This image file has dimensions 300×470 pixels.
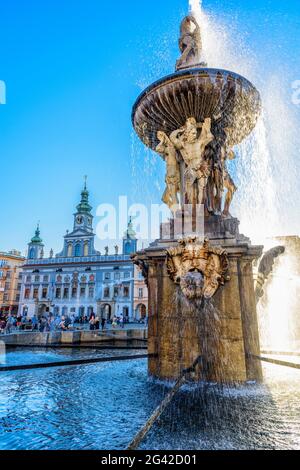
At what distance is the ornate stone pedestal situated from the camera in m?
4.26

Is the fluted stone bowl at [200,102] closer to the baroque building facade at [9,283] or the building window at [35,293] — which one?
the building window at [35,293]

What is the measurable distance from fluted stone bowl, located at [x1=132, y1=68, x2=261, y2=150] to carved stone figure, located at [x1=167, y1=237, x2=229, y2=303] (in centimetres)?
283

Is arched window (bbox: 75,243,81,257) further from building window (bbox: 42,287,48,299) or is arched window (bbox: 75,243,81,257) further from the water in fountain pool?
the water in fountain pool

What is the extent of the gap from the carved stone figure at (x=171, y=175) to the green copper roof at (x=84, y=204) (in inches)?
2335

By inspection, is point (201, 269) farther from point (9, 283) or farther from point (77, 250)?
point (9, 283)

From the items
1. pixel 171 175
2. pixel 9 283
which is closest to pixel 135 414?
pixel 171 175

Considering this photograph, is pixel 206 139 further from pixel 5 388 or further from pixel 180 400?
pixel 5 388

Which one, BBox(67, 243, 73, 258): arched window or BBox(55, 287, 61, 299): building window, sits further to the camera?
BBox(67, 243, 73, 258): arched window

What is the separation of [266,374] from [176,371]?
1956 mm

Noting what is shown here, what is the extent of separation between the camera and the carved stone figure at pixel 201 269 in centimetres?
449

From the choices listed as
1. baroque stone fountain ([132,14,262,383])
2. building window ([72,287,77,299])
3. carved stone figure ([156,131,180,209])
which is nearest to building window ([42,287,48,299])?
building window ([72,287,77,299])

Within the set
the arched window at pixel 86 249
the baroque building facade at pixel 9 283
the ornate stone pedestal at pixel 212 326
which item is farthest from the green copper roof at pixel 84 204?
the ornate stone pedestal at pixel 212 326

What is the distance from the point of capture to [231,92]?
5621mm

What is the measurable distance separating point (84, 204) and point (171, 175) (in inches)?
2411
